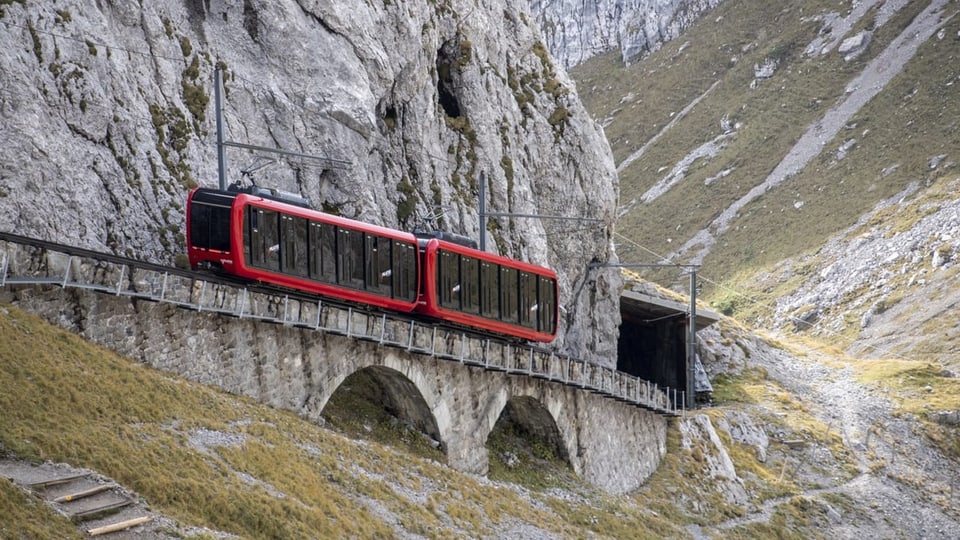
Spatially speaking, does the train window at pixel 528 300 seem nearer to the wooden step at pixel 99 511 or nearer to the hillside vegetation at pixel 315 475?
the hillside vegetation at pixel 315 475

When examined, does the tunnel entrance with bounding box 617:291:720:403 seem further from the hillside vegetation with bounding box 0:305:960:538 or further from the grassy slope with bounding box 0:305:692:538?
the grassy slope with bounding box 0:305:692:538

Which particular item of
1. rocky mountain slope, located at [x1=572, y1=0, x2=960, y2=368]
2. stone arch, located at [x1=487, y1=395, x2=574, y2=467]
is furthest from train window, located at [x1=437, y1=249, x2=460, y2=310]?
rocky mountain slope, located at [x1=572, y1=0, x2=960, y2=368]

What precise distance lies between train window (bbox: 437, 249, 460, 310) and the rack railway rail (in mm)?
1029

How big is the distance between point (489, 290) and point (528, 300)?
3126mm

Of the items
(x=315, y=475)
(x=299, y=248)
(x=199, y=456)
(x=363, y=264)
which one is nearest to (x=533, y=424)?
(x=363, y=264)

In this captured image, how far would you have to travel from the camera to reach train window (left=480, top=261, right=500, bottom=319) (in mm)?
50062

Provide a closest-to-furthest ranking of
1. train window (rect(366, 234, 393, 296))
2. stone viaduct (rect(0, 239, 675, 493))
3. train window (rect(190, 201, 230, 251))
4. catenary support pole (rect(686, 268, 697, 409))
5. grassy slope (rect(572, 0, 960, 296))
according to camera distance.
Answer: stone viaduct (rect(0, 239, 675, 493))
train window (rect(190, 201, 230, 251))
train window (rect(366, 234, 393, 296))
catenary support pole (rect(686, 268, 697, 409))
grassy slope (rect(572, 0, 960, 296))

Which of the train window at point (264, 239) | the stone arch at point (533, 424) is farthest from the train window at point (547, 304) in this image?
A: the train window at point (264, 239)

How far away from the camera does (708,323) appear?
3169 inches

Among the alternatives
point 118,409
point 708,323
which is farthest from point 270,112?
point 708,323

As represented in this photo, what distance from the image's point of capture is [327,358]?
41469 mm

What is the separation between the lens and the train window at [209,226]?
3931 centimetres

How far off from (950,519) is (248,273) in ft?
143

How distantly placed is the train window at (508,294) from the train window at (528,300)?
490 mm
